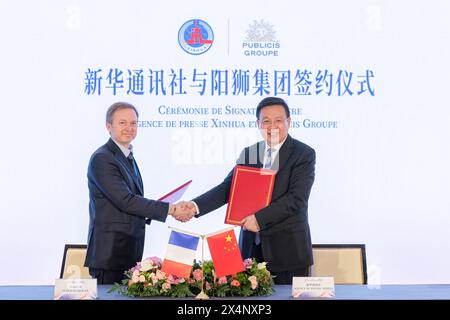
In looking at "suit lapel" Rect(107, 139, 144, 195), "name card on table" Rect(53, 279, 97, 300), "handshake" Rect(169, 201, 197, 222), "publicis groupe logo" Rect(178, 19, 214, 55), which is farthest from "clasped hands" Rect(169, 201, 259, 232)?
"name card on table" Rect(53, 279, 97, 300)

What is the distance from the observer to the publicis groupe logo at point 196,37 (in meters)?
4.56

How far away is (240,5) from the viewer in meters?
4.56

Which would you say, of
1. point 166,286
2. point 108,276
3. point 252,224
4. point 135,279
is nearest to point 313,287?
point 166,286

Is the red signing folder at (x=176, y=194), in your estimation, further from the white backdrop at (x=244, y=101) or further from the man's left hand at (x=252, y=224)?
the man's left hand at (x=252, y=224)

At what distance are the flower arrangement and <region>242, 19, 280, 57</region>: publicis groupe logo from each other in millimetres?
1832

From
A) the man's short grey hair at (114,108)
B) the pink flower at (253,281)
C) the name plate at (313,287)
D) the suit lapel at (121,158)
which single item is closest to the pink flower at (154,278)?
the pink flower at (253,281)

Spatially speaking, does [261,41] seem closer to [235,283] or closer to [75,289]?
[235,283]

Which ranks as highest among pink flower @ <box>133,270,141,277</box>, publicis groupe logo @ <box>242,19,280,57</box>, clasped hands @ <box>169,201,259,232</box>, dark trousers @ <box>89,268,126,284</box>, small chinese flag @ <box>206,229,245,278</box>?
publicis groupe logo @ <box>242,19,280,57</box>

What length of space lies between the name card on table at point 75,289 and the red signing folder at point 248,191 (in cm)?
131

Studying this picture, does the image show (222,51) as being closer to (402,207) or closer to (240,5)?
(240,5)

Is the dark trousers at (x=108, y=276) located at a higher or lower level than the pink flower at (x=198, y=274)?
lower

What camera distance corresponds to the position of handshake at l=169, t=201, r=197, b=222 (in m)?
4.40

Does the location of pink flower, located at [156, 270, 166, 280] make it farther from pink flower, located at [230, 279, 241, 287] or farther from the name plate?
the name plate
